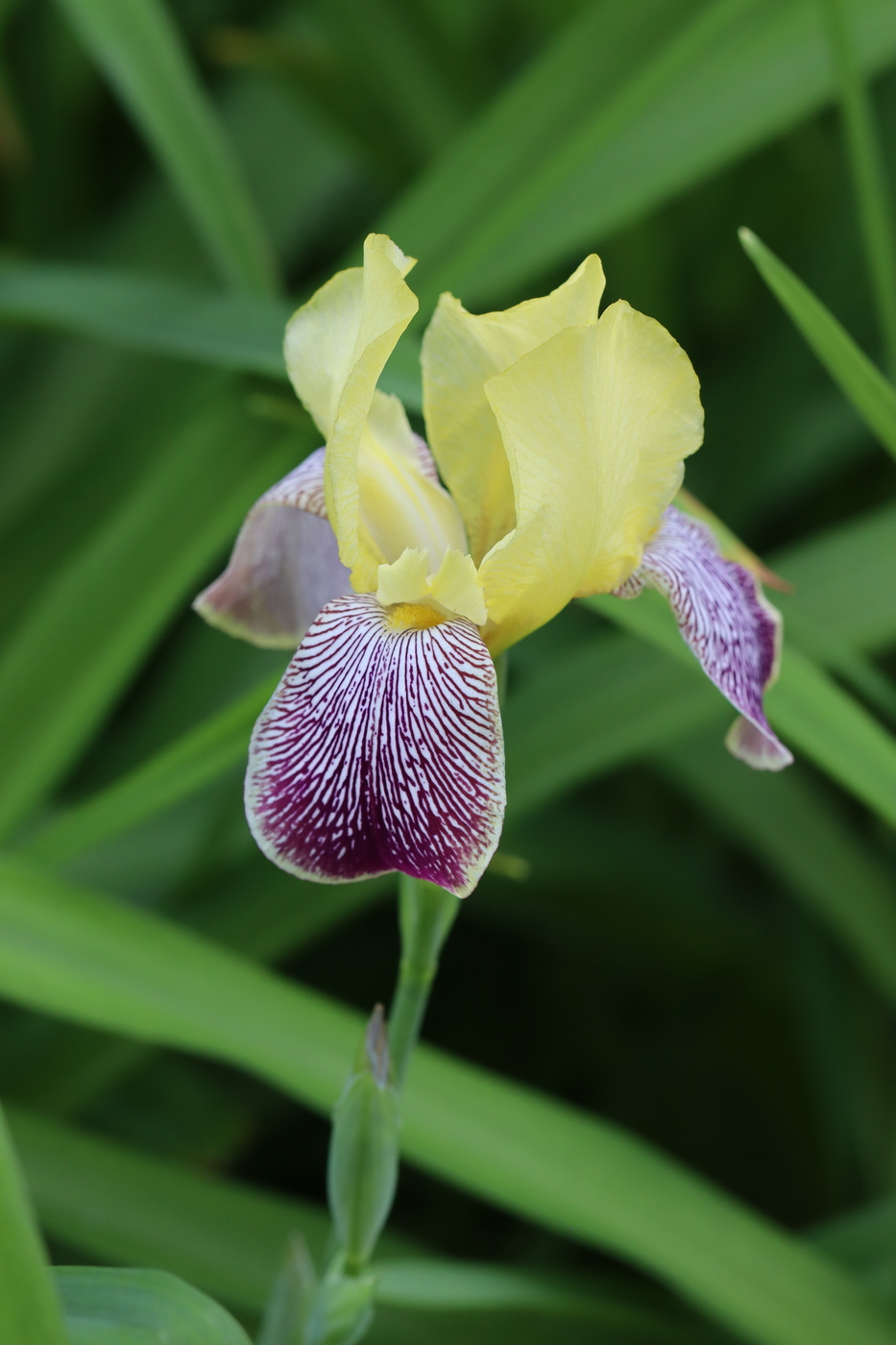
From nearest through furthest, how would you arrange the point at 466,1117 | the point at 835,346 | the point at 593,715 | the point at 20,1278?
the point at 20,1278 < the point at 835,346 < the point at 466,1117 < the point at 593,715

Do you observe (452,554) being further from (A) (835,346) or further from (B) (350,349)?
(A) (835,346)

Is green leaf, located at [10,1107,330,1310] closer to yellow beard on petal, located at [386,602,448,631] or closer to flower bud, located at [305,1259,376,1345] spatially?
flower bud, located at [305,1259,376,1345]

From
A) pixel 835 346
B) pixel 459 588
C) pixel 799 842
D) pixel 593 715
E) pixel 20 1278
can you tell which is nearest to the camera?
pixel 20 1278

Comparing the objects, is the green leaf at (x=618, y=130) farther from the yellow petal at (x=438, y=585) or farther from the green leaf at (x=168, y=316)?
the yellow petal at (x=438, y=585)

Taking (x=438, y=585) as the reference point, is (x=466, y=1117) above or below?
below

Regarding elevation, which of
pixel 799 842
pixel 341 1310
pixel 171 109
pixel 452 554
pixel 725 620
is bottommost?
pixel 799 842

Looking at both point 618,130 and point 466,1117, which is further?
point 618,130

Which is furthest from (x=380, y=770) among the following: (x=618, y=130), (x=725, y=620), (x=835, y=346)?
(x=618, y=130)
